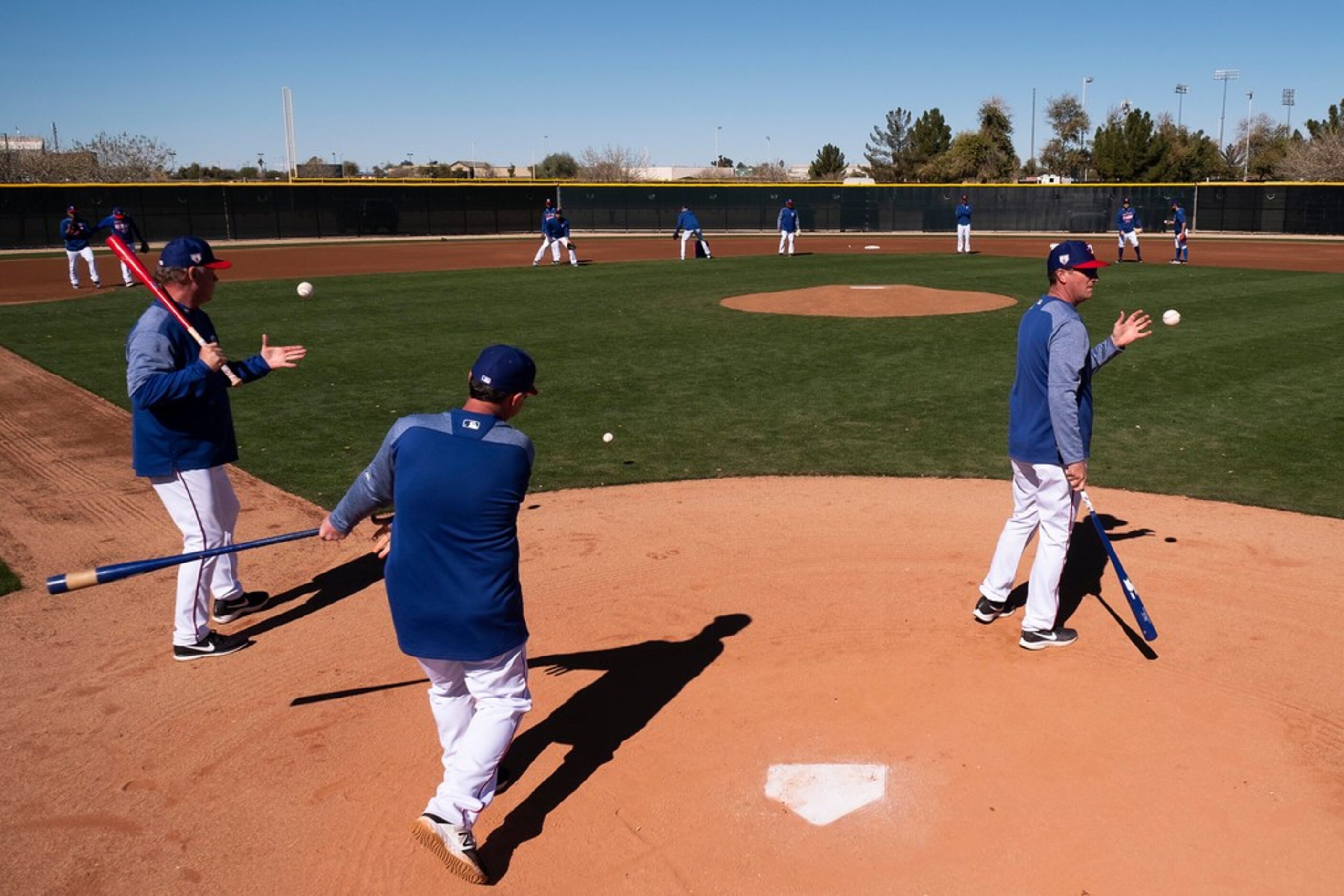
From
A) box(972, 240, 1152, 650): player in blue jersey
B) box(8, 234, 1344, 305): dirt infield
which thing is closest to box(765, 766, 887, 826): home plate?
box(972, 240, 1152, 650): player in blue jersey

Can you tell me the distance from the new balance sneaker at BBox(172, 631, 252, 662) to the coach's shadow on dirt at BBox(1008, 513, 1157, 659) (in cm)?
460

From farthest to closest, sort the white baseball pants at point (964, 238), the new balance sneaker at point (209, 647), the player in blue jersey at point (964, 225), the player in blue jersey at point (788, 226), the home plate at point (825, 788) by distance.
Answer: the white baseball pants at point (964, 238), the player in blue jersey at point (964, 225), the player in blue jersey at point (788, 226), the new balance sneaker at point (209, 647), the home plate at point (825, 788)

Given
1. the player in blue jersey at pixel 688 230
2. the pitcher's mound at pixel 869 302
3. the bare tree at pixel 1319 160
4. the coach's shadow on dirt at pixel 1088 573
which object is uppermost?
the bare tree at pixel 1319 160

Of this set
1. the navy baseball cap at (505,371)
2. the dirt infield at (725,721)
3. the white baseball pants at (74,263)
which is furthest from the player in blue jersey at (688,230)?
the navy baseball cap at (505,371)

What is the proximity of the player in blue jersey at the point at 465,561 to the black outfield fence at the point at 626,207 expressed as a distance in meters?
44.2

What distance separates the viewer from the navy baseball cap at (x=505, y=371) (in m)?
3.86

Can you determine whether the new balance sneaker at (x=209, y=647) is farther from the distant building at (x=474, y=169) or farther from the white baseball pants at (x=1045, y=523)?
the distant building at (x=474, y=169)

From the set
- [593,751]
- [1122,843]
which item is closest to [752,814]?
[593,751]

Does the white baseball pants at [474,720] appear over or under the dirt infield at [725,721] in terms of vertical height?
over

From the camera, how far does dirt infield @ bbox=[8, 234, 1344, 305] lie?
3005 cm

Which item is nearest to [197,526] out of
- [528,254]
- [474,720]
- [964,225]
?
[474,720]

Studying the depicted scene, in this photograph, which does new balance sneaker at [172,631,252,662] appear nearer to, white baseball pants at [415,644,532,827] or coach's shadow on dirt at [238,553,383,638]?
coach's shadow on dirt at [238,553,383,638]

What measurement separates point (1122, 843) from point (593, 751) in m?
2.29

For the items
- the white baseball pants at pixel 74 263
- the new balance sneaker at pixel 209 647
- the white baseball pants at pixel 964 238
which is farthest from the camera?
the white baseball pants at pixel 964 238
